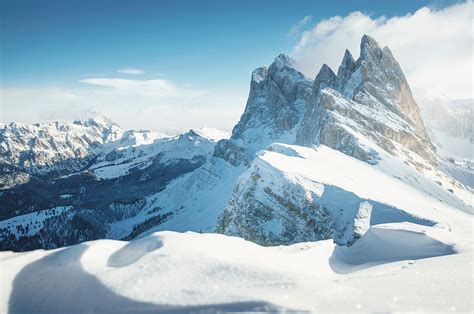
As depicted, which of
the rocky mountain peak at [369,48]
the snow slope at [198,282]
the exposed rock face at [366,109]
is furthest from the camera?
the rocky mountain peak at [369,48]

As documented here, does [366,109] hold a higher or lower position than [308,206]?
higher

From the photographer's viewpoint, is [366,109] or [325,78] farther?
[325,78]

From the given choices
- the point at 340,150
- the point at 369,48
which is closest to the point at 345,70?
the point at 369,48

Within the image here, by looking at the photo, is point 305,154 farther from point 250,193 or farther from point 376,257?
point 376,257

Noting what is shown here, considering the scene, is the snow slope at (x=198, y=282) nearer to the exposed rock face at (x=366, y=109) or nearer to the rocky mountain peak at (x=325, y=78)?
the exposed rock face at (x=366, y=109)

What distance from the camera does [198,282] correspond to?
9.96 meters

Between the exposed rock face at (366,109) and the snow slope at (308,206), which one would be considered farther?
the exposed rock face at (366,109)

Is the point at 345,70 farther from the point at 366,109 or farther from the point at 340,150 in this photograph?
the point at 340,150

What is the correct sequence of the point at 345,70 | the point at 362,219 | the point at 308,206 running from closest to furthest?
the point at 362,219
the point at 308,206
the point at 345,70

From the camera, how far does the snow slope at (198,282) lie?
8.66m

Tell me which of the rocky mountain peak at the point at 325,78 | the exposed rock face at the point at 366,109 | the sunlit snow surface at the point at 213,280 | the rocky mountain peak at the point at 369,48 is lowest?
the sunlit snow surface at the point at 213,280

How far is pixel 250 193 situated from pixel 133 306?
4117 centimetres

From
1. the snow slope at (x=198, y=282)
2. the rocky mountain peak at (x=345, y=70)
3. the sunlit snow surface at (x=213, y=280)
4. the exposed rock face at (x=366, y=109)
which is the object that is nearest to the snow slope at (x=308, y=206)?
the sunlit snow surface at (x=213, y=280)

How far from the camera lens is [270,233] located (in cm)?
4544
